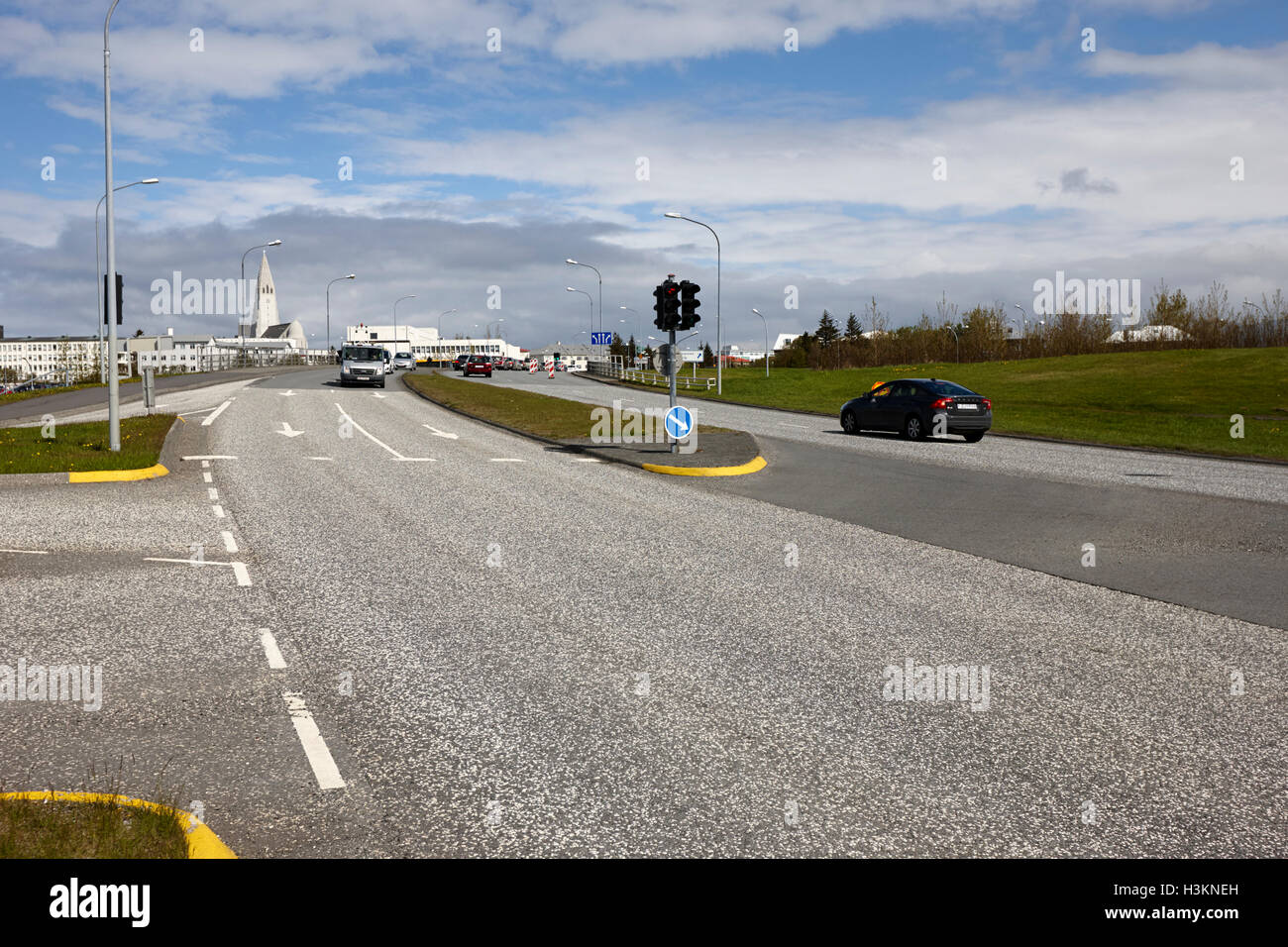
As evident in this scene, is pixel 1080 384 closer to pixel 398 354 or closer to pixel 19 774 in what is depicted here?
pixel 19 774

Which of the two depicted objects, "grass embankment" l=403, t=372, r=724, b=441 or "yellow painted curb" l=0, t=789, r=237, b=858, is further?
"grass embankment" l=403, t=372, r=724, b=441

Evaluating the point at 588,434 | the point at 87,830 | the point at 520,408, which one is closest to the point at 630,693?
the point at 87,830

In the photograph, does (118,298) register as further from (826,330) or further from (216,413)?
(826,330)

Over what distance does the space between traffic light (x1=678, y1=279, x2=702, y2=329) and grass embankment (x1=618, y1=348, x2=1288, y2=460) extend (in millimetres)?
12326

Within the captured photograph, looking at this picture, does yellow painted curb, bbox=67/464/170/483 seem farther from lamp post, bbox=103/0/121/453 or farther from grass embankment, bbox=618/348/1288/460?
grass embankment, bbox=618/348/1288/460

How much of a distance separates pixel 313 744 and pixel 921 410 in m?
23.7

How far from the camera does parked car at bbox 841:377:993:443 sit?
2625cm

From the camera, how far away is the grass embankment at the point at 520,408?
2841 cm

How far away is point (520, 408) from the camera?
36500 millimetres

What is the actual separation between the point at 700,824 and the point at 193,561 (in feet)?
25.1

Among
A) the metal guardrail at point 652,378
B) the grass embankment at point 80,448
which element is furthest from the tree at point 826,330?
the grass embankment at point 80,448

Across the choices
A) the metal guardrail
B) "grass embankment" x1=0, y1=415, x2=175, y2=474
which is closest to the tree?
the metal guardrail

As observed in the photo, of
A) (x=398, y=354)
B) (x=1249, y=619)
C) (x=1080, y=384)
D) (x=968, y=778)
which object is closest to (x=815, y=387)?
(x=1080, y=384)

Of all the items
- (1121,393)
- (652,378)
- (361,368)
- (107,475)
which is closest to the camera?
(107,475)
